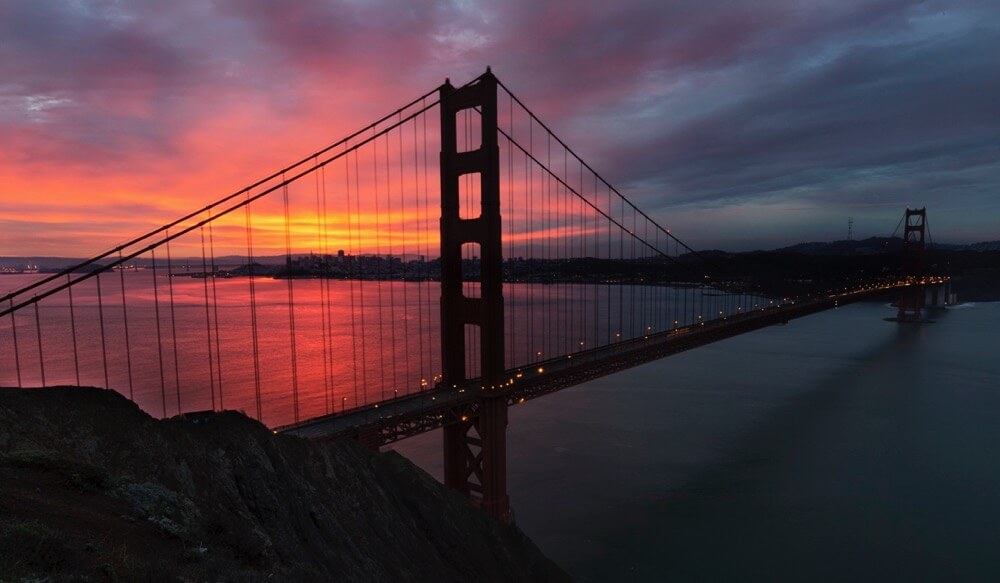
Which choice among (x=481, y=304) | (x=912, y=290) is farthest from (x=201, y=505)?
(x=912, y=290)

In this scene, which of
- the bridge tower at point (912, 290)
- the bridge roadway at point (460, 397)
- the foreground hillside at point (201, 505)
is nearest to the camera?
the foreground hillside at point (201, 505)

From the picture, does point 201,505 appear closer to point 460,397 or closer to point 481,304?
point 460,397

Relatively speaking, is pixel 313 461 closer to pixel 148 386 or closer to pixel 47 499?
pixel 47 499

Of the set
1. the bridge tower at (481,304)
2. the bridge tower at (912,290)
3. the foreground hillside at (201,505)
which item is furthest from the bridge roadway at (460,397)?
the bridge tower at (912,290)

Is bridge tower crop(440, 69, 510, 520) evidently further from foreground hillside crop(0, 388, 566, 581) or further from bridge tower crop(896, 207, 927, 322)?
bridge tower crop(896, 207, 927, 322)

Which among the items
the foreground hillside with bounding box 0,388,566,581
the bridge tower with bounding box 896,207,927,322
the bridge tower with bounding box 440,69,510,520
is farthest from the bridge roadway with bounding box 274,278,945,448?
the bridge tower with bounding box 896,207,927,322

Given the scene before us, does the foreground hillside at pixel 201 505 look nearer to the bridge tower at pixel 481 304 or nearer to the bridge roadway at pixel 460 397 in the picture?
the bridge roadway at pixel 460 397
